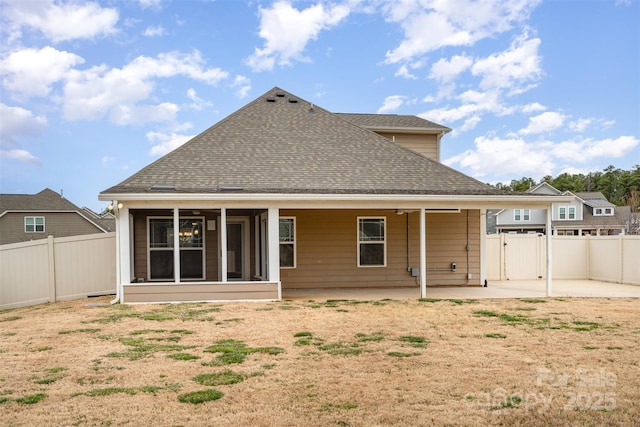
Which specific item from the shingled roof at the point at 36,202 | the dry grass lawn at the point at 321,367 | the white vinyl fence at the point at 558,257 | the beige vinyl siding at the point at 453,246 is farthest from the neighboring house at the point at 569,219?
the dry grass lawn at the point at 321,367

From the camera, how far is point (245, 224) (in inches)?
553

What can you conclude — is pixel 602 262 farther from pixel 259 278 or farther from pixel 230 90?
pixel 230 90

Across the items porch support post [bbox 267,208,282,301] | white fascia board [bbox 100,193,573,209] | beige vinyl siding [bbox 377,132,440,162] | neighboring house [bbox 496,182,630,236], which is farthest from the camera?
neighboring house [bbox 496,182,630,236]

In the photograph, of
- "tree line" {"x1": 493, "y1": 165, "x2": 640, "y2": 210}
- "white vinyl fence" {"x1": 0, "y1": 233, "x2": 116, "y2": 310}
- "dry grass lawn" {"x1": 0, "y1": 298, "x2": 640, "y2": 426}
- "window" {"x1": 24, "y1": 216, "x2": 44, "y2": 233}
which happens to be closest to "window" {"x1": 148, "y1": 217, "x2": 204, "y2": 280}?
"white vinyl fence" {"x1": 0, "y1": 233, "x2": 116, "y2": 310}

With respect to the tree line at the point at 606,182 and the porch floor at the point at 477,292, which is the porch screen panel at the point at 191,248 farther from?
the tree line at the point at 606,182

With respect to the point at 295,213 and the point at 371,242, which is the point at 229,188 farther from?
the point at 371,242

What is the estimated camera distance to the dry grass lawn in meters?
4.23

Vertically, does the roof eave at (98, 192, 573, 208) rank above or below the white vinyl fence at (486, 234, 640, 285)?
above

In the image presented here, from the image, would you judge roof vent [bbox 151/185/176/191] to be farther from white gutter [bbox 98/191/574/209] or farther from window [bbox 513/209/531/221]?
window [bbox 513/209/531/221]

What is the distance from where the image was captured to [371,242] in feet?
45.8

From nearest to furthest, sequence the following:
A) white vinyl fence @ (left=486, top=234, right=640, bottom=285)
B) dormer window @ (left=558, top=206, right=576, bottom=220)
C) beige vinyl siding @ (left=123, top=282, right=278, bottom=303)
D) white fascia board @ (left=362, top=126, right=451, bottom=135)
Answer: beige vinyl siding @ (left=123, top=282, right=278, bottom=303)
white vinyl fence @ (left=486, top=234, right=640, bottom=285)
white fascia board @ (left=362, top=126, right=451, bottom=135)
dormer window @ (left=558, top=206, right=576, bottom=220)

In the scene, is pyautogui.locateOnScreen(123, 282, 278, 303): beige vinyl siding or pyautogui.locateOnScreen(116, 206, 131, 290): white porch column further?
pyautogui.locateOnScreen(123, 282, 278, 303): beige vinyl siding

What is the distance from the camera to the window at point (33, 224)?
32844mm

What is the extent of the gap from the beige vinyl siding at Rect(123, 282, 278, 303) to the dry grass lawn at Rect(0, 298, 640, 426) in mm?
1234
